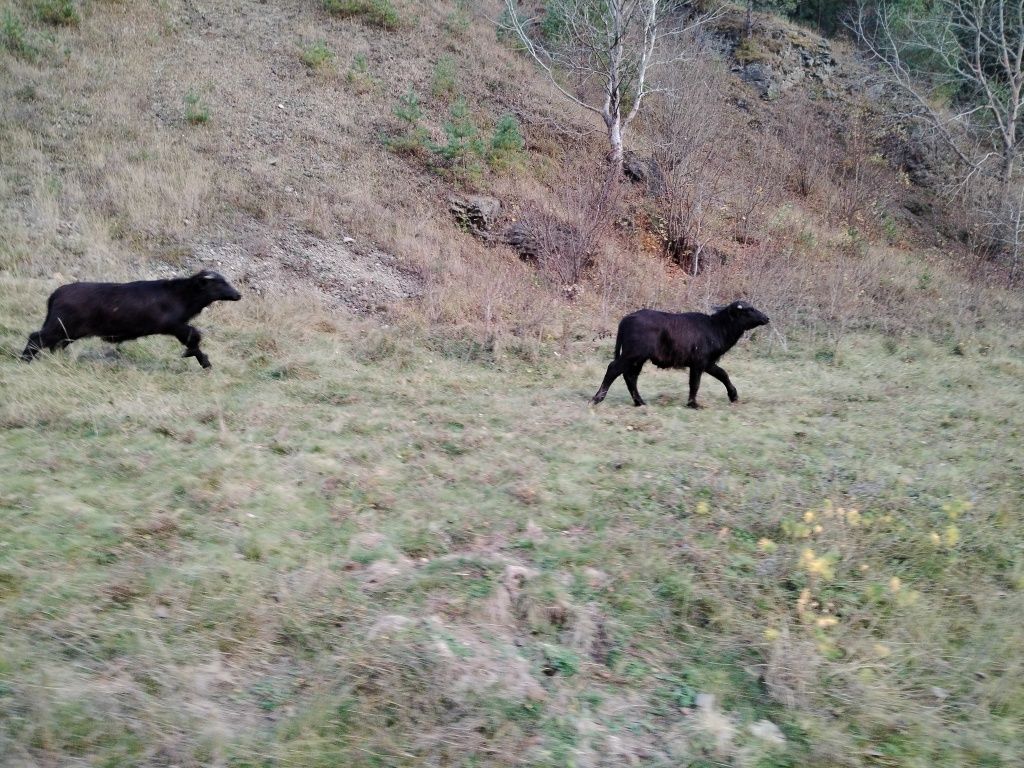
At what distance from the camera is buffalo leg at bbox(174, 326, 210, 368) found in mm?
10203

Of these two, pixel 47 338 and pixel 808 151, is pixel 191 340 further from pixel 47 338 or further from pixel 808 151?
pixel 808 151

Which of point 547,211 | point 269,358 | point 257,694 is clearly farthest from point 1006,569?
point 547,211

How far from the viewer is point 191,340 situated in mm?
10258

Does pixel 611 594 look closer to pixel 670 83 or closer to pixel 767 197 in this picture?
pixel 767 197

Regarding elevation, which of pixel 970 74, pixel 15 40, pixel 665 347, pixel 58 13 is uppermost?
pixel 970 74

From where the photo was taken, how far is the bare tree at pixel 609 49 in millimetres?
24703

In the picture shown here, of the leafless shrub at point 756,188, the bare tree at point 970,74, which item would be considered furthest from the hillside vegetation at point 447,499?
the bare tree at point 970,74

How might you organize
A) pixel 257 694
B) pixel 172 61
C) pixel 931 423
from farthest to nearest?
pixel 172 61
pixel 931 423
pixel 257 694

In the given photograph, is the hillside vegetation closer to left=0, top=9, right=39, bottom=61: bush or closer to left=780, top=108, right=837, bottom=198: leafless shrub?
left=0, top=9, right=39, bottom=61: bush

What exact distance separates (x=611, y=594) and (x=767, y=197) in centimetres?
2382

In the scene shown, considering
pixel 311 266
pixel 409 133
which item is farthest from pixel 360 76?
pixel 311 266

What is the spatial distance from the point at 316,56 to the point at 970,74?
26501 millimetres

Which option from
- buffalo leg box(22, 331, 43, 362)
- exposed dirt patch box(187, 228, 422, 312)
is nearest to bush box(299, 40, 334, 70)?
exposed dirt patch box(187, 228, 422, 312)

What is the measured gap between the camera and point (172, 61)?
22953 mm
